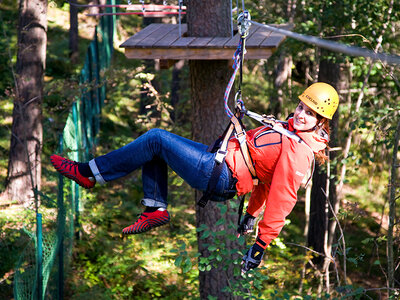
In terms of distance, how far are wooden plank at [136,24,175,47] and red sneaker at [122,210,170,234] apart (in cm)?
156

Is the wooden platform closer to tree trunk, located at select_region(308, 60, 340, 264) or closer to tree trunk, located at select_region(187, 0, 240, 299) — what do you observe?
tree trunk, located at select_region(187, 0, 240, 299)

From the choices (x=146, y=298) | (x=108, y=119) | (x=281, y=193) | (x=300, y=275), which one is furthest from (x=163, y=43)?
(x=108, y=119)

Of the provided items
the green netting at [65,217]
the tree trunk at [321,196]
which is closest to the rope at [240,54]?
the green netting at [65,217]

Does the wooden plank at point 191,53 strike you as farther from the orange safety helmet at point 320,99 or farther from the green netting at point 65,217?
the green netting at point 65,217

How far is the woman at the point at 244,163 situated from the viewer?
3.19 metres

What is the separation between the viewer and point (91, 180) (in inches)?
137

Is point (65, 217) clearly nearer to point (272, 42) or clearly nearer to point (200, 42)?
point (200, 42)

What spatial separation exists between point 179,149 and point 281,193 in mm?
729

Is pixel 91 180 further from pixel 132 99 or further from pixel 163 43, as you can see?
pixel 132 99

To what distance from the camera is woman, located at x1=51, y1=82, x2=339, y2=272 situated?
3188 mm

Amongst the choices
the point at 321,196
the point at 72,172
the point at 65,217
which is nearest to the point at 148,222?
the point at 72,172

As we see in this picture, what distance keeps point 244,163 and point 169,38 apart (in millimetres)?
1787

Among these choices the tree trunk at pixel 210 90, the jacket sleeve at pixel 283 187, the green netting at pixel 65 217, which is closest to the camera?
the jacket sleeve at pixel 283 187

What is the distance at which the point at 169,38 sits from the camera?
183 inches
